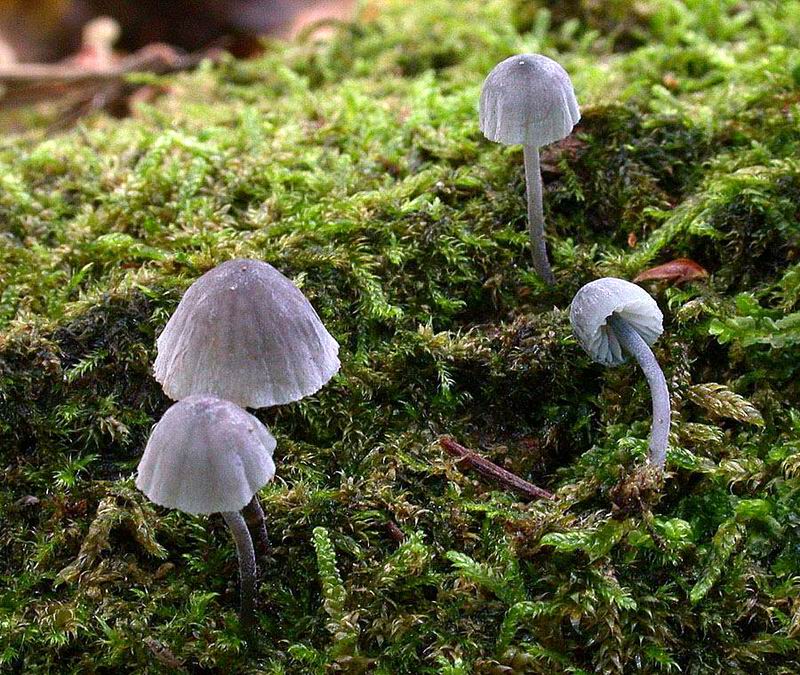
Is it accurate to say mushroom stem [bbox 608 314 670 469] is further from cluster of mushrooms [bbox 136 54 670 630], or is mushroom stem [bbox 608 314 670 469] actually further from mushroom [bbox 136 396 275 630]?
mushroom [bbox 136 396 275 630]

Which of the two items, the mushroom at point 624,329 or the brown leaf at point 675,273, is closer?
the mushroom at point 624,329

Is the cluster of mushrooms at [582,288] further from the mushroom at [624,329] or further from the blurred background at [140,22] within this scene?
the blurred background at [140,22]

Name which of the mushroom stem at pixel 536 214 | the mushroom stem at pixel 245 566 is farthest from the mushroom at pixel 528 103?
the mushroom stem at pixel 245 566

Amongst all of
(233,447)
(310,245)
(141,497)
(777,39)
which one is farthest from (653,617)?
(777,39)

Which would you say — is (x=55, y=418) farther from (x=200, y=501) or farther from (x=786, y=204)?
(x=786, y=204)

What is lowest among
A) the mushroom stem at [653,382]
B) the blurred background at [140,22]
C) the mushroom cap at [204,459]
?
the mushroom stem at [653,382]

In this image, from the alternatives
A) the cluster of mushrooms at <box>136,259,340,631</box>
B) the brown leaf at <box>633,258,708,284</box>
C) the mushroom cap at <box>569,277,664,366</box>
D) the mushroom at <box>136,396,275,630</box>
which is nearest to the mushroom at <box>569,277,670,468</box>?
the mushroom cap at <box>569,277,664,366</box>
